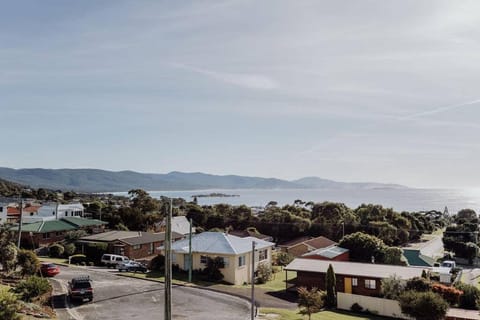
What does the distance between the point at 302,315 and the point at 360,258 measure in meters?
31.9

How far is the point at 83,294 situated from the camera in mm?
31031

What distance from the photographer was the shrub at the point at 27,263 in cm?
3566

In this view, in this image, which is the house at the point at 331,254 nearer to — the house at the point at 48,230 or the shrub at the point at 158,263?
the shrub at the point at 158,263

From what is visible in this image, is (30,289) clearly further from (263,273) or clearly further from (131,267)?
(263,273)

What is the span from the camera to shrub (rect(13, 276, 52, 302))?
27.0 m

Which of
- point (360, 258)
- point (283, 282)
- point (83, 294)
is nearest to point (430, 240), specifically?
point (360, 258)

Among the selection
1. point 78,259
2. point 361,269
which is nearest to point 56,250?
point 78,259

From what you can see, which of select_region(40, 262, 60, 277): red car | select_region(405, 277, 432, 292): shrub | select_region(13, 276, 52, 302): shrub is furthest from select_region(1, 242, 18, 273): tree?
select_region(405, 277, 432, 292): shrub

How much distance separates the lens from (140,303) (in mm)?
31609

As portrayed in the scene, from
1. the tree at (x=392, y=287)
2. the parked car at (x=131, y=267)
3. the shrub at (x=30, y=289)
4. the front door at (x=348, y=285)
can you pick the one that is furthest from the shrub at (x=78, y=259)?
the tree at (x=392, y=287)

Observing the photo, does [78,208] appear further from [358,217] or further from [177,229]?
[358,217]

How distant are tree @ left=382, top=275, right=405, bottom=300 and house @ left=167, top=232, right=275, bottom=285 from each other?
15.1 m

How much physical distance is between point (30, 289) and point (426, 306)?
84.7 feet

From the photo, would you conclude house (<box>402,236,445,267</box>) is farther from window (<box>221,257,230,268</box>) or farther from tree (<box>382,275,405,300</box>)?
window (<box>221,257,230,268</box>)
